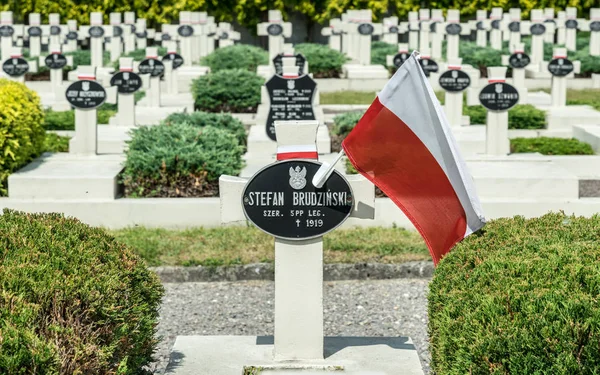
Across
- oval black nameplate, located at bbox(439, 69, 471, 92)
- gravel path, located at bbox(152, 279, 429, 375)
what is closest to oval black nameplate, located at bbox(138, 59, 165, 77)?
oval black nameplate, located at bbox(439, 69, 471, 92)

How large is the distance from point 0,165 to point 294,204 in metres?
5.76

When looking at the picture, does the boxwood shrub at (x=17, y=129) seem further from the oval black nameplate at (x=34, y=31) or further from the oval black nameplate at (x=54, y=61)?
the oval black nameplate at (x=34, y=31)

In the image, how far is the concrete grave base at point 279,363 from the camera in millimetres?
4980

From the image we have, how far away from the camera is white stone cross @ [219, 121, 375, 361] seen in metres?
4.99

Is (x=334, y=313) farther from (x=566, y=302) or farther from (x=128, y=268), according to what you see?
(x=566, y=302)

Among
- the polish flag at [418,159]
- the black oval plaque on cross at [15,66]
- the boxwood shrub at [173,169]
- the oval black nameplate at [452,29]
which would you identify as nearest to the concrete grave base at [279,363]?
the polish flag at [418,159]

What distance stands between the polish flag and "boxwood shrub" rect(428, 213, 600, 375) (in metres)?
0.16

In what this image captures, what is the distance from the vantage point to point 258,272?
8195 mm

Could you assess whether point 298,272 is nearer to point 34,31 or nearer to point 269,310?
point 269,310

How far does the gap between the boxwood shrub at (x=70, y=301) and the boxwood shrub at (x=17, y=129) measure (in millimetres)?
5225

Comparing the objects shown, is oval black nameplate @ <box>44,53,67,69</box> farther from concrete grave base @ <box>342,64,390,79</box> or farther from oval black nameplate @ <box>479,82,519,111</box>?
oval black nameplate @ <box>479,82,519,111</box>

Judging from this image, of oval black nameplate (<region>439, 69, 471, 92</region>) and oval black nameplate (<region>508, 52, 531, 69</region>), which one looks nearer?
oval black nameplate (<region>439, 69, 471, 92</region>)

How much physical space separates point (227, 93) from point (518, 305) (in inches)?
514

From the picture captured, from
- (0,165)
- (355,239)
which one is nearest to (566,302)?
(355,239)
